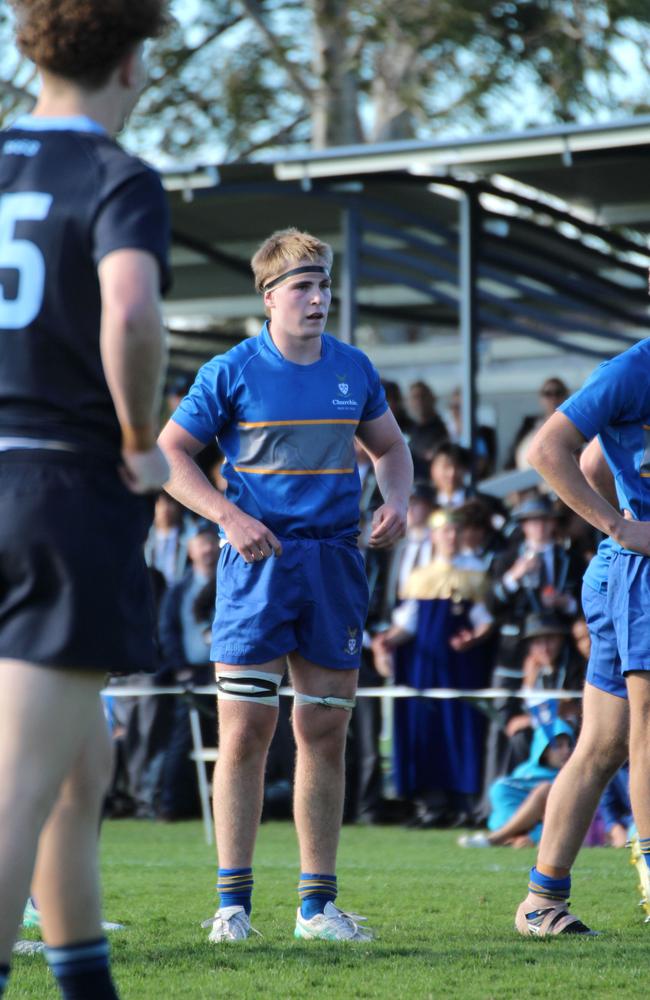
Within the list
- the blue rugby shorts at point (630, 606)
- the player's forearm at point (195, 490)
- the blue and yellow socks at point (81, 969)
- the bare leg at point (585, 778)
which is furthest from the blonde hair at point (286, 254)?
the blue and yellow socks at point (81, 969)

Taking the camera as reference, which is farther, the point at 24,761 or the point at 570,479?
the point at 570,479

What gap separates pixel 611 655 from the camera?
5.45 meters

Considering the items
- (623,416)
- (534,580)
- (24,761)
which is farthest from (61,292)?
(534,580)

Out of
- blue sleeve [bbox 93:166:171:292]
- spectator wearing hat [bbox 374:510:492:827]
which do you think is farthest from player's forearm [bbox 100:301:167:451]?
spectator wearing hat [bbox 374:510:492:827]

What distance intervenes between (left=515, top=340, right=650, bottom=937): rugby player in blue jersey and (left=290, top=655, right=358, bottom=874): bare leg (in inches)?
29.0

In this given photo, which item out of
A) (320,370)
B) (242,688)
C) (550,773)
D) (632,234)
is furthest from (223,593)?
(632,234)

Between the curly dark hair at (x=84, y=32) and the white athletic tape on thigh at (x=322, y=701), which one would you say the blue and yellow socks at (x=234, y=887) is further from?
the curly dark hair at (x=84, y=32)

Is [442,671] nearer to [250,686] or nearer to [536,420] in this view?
[536,420]

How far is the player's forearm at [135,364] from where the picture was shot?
10.2ft

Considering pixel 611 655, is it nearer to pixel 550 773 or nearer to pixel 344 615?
pixel 344 615

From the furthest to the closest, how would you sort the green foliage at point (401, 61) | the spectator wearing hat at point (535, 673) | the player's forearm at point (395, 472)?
the green foliage at point (401, 61)
the spectator wearing hat at point (535, 673)
the player's forearm at point (395, 472)

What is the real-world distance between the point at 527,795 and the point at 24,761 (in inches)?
273

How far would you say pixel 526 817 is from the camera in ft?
31.1

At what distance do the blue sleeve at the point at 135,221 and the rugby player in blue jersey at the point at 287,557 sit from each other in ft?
7.85
